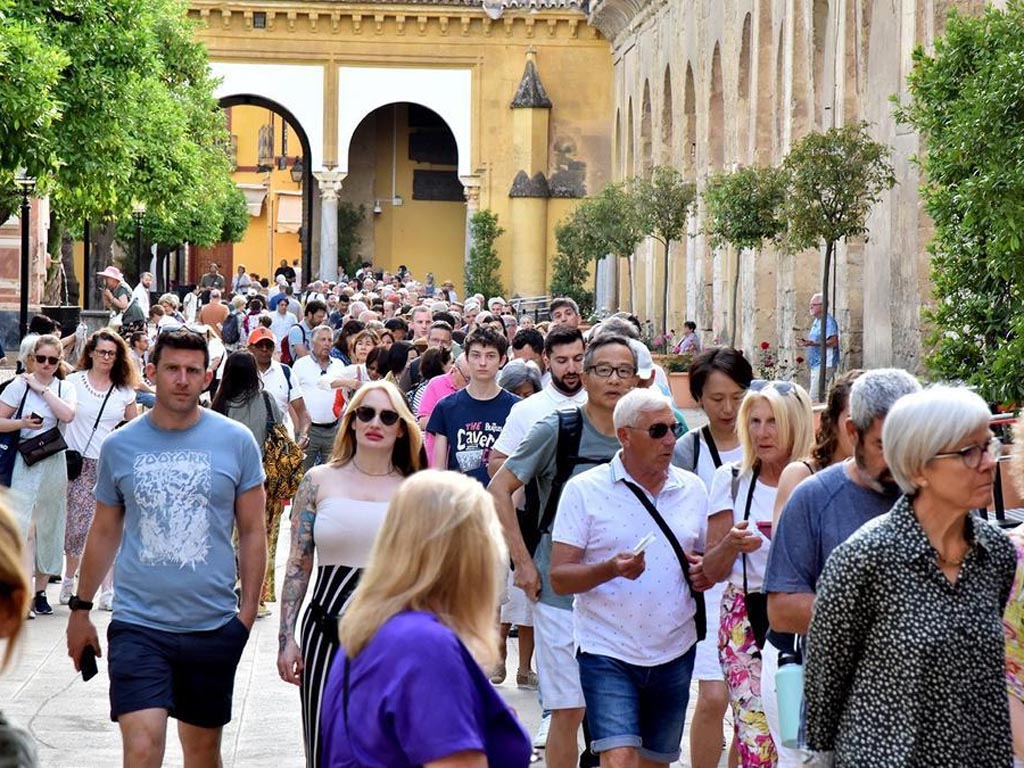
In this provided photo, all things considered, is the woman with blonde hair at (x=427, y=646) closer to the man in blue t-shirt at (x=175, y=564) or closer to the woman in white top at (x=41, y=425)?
the man in blue t-shirt at (x=175, y=564)

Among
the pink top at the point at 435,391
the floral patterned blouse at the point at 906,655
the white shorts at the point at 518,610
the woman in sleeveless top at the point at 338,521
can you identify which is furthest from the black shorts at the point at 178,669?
the pink top at the point at 435,391

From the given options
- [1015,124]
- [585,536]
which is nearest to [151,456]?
[585,536]

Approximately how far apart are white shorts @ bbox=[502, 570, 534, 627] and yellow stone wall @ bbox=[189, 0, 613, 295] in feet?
135

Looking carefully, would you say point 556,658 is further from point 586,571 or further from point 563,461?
point 586,571

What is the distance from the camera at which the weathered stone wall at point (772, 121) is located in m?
21.6

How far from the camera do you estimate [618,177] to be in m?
50.2

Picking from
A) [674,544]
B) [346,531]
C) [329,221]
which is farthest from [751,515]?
[329,221]

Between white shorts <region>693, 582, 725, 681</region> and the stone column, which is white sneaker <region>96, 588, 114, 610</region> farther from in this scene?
the stone column

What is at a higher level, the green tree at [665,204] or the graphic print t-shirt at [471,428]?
the green tree at [665,204]

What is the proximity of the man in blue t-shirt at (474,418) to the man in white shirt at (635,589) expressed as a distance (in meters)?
3.32

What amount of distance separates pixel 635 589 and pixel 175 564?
149 cm

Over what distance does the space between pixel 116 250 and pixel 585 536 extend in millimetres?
58486

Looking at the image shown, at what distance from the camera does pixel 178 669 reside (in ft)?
22.1

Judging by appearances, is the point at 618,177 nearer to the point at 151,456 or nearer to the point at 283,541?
the point at 283,541
